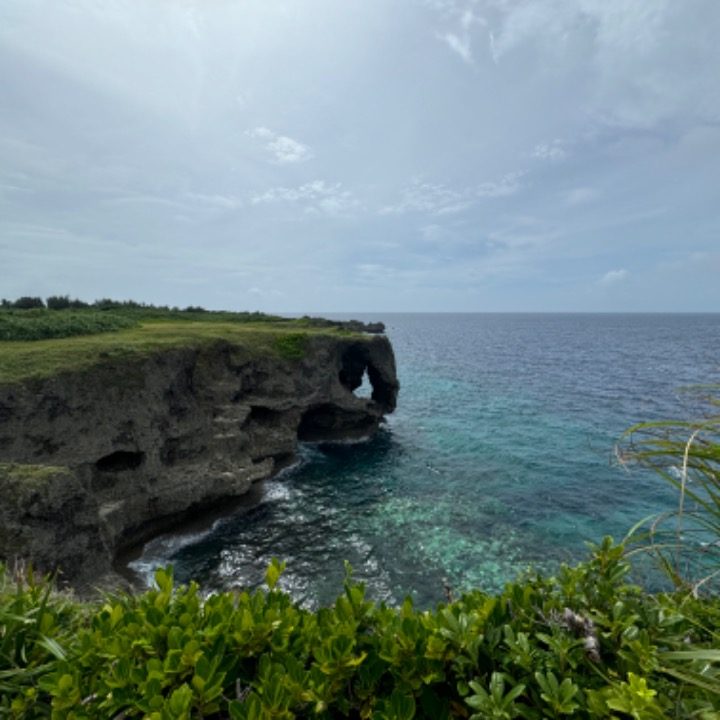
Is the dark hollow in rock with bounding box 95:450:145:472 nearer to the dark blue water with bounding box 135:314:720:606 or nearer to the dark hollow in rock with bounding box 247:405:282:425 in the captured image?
the dark blue water with bounding box 135:314:720:606

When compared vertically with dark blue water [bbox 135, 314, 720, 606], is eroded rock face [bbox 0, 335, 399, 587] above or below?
above

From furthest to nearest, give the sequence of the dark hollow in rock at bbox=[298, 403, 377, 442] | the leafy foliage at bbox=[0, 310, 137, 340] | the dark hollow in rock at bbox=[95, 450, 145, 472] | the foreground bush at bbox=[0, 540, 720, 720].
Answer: the dark hollow in rock at bbox=[298, 403, 377, 442] → the leafy foliage at bbox=[0, 310, 137, 340] → the dark hollow in rock at bbox=[95, 450, 145, 472] → the foreground bush at bbox=[0, 540, 720, 720]

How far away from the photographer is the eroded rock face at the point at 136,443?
47.7 ft

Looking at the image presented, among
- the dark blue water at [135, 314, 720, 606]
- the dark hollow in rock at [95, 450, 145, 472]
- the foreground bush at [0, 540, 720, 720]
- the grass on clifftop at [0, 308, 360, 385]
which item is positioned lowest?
the dark blue water at [135, 314, 720, 606]

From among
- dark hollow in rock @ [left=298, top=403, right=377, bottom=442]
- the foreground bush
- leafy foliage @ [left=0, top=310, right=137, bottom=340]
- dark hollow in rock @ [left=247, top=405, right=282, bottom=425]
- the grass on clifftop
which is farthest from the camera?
dark hollow in rock @ [left=298, top=403, right=377, bottom=442]

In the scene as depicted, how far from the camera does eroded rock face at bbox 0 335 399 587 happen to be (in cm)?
1455

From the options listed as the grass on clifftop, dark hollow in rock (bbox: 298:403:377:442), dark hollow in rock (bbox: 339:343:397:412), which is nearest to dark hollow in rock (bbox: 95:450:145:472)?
the grass on clifftop

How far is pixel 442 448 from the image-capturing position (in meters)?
34.0

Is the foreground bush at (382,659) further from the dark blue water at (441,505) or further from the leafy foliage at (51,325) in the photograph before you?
the leafy foliage at (51,325)

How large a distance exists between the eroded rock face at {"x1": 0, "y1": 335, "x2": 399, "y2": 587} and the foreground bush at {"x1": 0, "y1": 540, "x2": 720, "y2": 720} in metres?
12.8

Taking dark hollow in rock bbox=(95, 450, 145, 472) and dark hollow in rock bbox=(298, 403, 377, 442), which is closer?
dark hollow in rock bbox=(95, 450, 145, 472)

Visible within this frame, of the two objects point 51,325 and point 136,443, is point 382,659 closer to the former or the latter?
point 136,443

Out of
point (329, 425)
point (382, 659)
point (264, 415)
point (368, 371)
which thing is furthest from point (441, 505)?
point (382, 659)

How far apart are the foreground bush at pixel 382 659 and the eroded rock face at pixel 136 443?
42.0 ft
